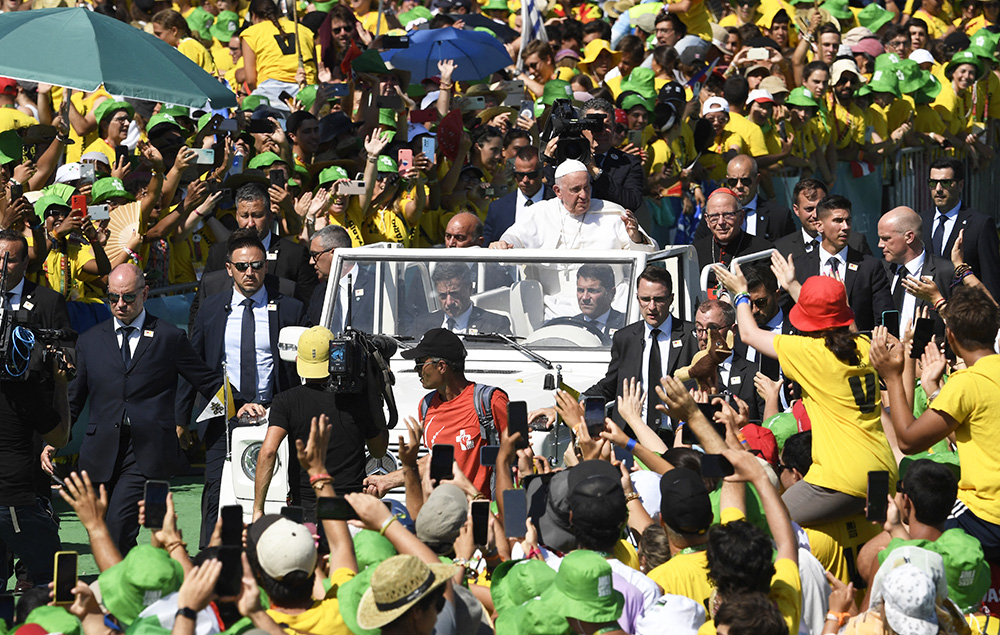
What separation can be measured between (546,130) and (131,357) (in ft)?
14.7

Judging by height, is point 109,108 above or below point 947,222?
above

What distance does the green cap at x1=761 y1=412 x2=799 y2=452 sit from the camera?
23.5 ft

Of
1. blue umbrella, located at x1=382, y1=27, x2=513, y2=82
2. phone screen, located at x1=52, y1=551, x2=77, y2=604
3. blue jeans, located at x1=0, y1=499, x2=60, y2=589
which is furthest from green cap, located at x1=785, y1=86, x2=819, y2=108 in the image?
phone screen, located at x1=52, y1=551, x2=77, y2=604

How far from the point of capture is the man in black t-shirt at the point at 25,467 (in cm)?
771

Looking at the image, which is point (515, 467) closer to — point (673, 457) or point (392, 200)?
point (673, 457)

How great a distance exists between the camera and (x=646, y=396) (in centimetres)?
839

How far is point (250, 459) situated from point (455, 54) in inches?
268

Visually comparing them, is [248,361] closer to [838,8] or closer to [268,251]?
[268,251]

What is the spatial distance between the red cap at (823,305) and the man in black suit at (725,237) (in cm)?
373

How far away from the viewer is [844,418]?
6430 mm

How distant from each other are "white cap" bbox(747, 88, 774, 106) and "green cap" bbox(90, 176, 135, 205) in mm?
6997

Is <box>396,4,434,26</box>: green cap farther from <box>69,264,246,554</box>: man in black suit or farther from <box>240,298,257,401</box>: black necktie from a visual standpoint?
<box>69,264,246,554</box>: man in black suit

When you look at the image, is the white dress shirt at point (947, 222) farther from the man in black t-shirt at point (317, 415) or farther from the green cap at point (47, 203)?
the green cap at point (47, 203)

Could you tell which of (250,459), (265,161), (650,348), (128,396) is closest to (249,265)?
(128,396)
